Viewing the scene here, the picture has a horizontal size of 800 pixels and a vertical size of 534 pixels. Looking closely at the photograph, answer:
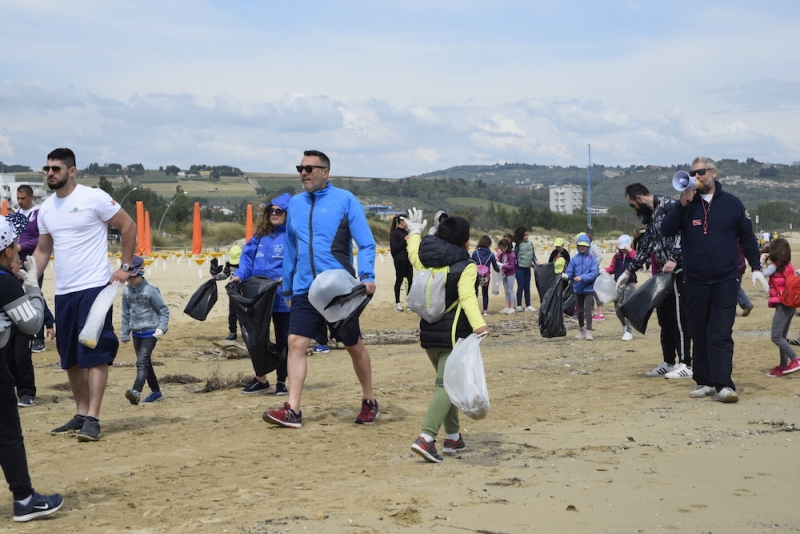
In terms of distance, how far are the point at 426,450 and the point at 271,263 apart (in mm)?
3452

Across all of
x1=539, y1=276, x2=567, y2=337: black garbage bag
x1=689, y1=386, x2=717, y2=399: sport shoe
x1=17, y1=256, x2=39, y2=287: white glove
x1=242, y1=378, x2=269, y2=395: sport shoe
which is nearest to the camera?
x1=17, y1=256, x2=39, y2=287: white glove

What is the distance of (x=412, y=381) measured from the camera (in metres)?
9.80

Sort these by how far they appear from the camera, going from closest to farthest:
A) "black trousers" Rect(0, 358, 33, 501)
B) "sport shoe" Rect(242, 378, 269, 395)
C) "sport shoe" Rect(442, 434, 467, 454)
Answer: "black trousers" Rect(0, 358, 33, 501), "sport shoe" Rect(442, 434, 467, 454), "sport shoe" Rect(242, 378, 269, 395)

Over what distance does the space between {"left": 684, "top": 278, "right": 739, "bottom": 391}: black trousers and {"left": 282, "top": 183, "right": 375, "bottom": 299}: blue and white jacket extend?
3050mm

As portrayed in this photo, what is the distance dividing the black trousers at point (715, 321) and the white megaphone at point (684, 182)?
3.04ft

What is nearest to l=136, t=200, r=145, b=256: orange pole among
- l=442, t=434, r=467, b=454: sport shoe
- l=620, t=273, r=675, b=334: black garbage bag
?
l=620, t=273, r=675, b=334: black garbage bag

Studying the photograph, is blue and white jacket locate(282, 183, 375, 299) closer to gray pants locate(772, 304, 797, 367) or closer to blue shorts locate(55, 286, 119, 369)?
blue shorts locate(55, 286, 119, 369)

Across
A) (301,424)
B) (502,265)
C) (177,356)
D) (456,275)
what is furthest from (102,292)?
(502,265)

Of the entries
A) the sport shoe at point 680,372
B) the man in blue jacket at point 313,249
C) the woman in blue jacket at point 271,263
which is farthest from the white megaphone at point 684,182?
the woman in blue jacket at point 271,263

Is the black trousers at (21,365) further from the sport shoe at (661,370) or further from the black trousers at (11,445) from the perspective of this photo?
the sport shoe at (661,370)

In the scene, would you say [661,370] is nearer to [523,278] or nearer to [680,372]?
[680,372]

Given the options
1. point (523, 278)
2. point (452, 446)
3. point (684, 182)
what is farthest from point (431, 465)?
point (523, 278)

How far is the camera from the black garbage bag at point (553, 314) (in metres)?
11.3

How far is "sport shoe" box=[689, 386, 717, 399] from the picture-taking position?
27.3ft
